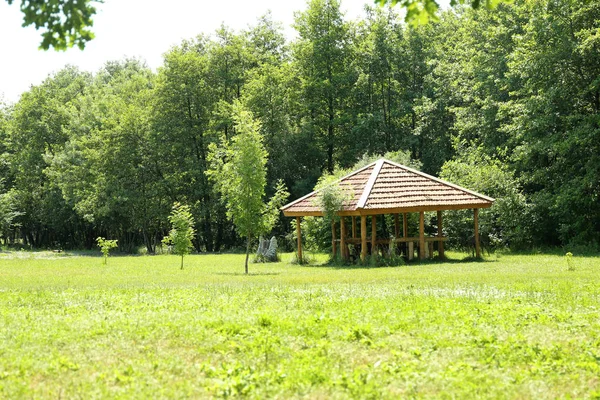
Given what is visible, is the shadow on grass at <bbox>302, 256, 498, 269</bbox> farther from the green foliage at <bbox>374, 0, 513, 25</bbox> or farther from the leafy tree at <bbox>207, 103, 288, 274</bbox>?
the green foliage at <bbox>374, 0, 513, 25</bbox>

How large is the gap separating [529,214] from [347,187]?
10.6 meters

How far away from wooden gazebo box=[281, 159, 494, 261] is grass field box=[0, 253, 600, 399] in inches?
472

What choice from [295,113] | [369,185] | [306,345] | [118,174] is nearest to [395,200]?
[369,185]

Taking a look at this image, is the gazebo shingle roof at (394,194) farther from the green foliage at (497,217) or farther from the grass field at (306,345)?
the grass field at (306,345)

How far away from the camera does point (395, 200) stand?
25.9 metres

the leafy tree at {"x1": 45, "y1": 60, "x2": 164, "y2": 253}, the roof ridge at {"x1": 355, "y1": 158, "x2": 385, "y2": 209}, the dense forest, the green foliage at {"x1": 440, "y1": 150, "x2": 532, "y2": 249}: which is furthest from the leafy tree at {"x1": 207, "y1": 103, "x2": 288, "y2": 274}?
the leafy tree at {"x1": 45, "y1": 60, "x2": 164, "y2": 253}

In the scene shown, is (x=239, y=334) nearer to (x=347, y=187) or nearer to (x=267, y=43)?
(x=347, y=187)

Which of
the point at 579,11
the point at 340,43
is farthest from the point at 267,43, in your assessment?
the point at 579,11

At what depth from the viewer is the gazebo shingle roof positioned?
25.6m

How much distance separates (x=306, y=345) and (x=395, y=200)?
1776 centimetres

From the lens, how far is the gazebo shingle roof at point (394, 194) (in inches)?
1006

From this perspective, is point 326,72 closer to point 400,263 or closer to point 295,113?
point 295,113

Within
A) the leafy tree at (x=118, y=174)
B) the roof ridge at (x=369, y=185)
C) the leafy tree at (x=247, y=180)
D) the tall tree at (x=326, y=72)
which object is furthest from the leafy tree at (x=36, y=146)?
the leafy tree at (x=247, y=180)

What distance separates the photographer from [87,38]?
695 centimetres
